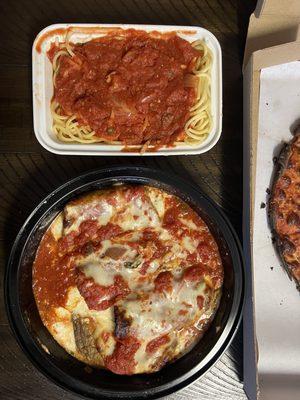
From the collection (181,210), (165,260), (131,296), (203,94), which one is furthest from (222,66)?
(131,296)

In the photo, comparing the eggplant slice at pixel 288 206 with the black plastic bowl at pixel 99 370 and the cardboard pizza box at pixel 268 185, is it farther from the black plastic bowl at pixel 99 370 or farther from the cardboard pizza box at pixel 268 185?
the black plastic bowl at pixel 99 370

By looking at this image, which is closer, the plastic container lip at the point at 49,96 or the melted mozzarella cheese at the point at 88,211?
the melted mozzarella cheese at the point at 88,211

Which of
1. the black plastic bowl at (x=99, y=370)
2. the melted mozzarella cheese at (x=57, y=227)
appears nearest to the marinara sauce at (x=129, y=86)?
the black plastic bowl at (x=99, y=370)

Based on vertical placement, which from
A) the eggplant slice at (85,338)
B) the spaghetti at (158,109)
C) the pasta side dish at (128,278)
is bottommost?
the eggplant slice at (85,338)

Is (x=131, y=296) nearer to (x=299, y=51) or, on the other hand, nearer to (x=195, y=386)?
(x=195, y=386)

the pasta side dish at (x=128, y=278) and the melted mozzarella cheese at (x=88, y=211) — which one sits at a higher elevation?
the melted mozzarella cheese at (x=88, y=211)

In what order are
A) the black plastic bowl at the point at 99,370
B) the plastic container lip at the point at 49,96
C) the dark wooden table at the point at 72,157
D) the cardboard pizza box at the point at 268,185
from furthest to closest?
the dark wooden table at the point at 72,157, the plastic container lip at the point at 49,96, the cardboard pizza box at the point at 268,185, the black plastic bowl at the point at 99,370

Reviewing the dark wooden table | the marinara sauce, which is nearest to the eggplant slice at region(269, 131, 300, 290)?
the dark wooden table
